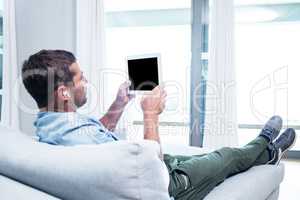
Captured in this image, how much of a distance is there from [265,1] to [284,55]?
69cm

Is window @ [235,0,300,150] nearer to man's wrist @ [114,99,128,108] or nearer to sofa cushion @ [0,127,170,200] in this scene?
man's wrist @ [114,99,128,108]

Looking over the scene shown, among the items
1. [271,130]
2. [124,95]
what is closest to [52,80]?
[124,95]

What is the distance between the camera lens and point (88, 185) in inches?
32.0

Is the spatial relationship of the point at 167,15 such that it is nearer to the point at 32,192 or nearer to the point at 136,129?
the point at 136,129

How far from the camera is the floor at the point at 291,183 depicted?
7.92 feet

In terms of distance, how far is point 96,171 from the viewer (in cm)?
80

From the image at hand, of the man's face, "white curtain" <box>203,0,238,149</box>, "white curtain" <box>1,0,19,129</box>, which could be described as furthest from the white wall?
the man's face

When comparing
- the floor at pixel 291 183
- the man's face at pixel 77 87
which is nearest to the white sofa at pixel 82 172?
the man's face at pixel 77 87

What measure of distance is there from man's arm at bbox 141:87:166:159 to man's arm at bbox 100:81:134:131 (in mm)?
444

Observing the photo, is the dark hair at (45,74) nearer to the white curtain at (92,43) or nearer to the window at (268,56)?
the white curtain at (92,43)

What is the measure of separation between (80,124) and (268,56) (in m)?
3.19

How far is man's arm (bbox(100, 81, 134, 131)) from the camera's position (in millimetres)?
1861

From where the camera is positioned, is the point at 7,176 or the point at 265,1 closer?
the point at 7,176

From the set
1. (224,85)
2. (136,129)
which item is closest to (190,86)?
(224,85)
